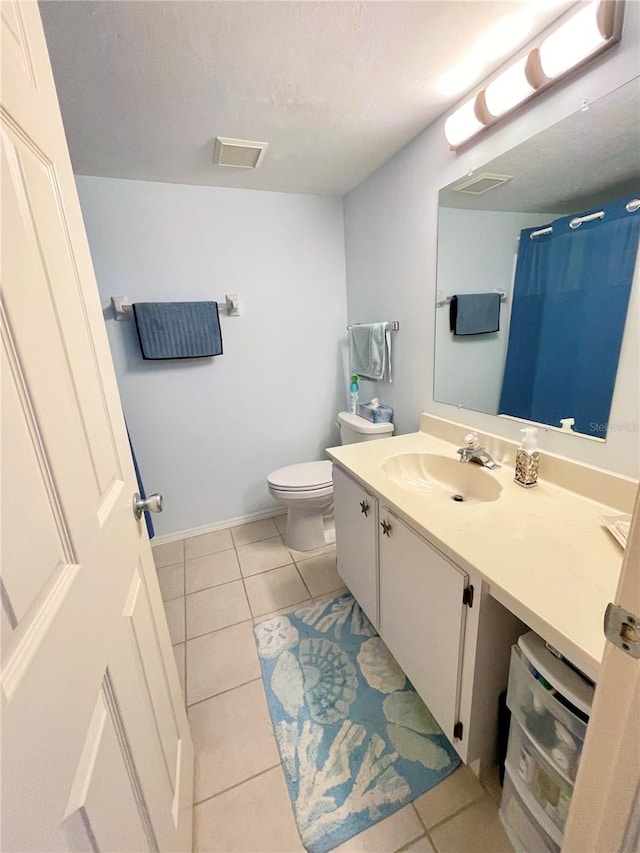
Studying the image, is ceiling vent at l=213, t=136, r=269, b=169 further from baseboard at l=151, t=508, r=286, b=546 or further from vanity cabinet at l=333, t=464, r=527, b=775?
baseboard at l=151, t=508, r=286, b=546

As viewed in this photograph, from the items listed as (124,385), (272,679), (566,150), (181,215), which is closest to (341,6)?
(566,150)

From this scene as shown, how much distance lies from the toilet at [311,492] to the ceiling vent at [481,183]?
45.2 inches

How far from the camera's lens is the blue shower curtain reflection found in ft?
3.10

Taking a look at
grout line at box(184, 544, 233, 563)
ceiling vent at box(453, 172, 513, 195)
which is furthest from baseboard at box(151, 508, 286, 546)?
ceiling vent at box(453, 172, 513, 195)

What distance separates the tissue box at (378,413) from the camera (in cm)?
204

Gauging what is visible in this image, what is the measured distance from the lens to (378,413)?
2.06 meters

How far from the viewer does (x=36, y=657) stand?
37cm

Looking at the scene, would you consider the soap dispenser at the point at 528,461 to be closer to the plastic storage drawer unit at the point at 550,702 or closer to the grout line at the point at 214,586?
the plastic storage drawer unit at the point at 550,702

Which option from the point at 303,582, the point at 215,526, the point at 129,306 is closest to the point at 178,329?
the point at 129,306

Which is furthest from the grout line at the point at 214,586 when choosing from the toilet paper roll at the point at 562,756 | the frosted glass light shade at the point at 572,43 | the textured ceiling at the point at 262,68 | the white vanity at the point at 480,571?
the frosted glass light shade at the point at 572,43

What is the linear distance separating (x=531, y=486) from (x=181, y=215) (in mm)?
2191

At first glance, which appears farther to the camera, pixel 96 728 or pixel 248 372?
pixel 248 372

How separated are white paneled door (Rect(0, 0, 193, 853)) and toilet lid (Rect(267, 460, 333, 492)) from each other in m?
1.23

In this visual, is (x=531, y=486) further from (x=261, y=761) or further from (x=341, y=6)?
(x=341, y=6)
